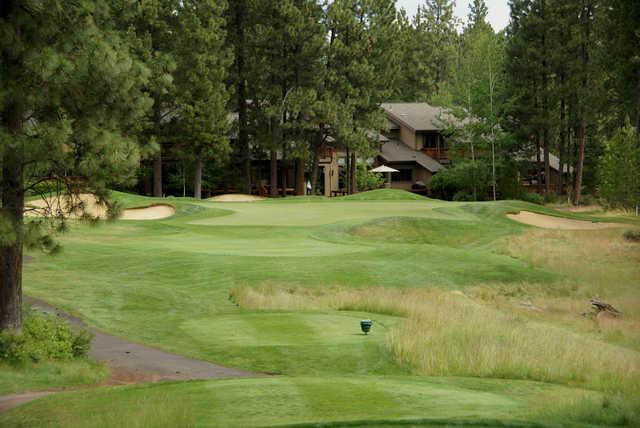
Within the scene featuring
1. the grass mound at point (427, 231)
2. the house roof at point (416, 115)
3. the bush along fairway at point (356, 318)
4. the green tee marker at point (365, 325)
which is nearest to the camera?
the bush along fairway at point (356, 318)

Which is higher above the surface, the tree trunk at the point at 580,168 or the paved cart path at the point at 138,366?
the tree trunk at the point at 580,168

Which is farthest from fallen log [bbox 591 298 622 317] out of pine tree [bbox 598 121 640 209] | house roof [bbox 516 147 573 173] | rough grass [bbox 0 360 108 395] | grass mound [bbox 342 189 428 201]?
house roof [bbox 516 147 573 173]

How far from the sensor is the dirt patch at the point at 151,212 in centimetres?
3888

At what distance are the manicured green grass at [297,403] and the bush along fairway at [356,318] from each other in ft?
0.12

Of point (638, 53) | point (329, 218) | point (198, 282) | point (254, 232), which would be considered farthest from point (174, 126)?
point (198, 282)

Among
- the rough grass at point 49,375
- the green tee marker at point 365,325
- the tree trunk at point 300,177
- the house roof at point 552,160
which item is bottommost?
the rough grass at point 49,375

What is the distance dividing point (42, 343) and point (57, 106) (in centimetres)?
382

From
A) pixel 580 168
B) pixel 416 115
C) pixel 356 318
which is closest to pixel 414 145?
pixel 416 115

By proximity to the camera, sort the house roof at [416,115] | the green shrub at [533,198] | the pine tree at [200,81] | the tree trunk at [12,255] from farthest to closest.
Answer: the house roof at [416,115] < the green shrub at [533,198] < the pine tree at [200,81] < the tree trunk at [12,255]

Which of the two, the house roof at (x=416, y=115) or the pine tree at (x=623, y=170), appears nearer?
the pine tree at (x=623, y=170)

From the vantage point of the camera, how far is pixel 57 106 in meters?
13.3

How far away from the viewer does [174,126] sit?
53938mm

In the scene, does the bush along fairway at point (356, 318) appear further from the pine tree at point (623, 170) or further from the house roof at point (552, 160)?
the house roof at point (552, 160)

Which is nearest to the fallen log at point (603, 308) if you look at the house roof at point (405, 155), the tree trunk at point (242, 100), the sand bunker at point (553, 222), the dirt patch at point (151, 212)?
the sand bunker at point (553, 222)
